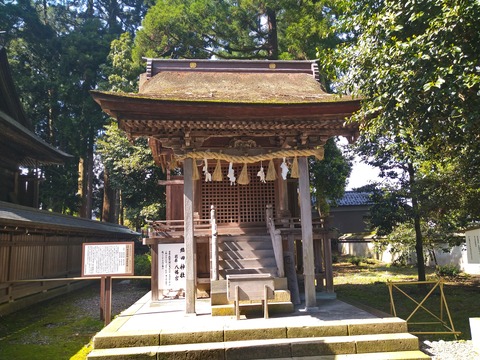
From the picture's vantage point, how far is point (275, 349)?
6.02 metres

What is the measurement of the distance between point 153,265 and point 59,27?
29.4 metres

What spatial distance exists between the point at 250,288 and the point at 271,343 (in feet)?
4.51

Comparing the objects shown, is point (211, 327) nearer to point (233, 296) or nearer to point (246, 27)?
point (233, 296)

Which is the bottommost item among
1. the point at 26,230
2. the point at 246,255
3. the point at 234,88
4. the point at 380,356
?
the point at 380,356

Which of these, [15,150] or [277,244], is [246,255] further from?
[15,150]

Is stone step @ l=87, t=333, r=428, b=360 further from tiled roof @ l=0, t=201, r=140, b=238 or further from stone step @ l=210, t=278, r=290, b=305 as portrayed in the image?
tiled roof @ l=0, t=201, r=140, b=238

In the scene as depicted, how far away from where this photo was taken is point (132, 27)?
32750 millimetres

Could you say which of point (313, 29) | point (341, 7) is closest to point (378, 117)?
point (341, 7)

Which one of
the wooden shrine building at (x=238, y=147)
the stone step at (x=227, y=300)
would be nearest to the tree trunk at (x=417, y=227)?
the wooden shrine building at (x=238, y=147)

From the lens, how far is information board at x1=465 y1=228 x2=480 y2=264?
6.96 metres

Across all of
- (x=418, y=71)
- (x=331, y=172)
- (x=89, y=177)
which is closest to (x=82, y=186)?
(x=89, y=177)

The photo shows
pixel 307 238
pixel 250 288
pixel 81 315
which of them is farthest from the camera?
pixel 81 315

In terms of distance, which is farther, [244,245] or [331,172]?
[331,172]

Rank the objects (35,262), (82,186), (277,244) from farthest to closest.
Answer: (82,186) < (35,262) < (277,244)
